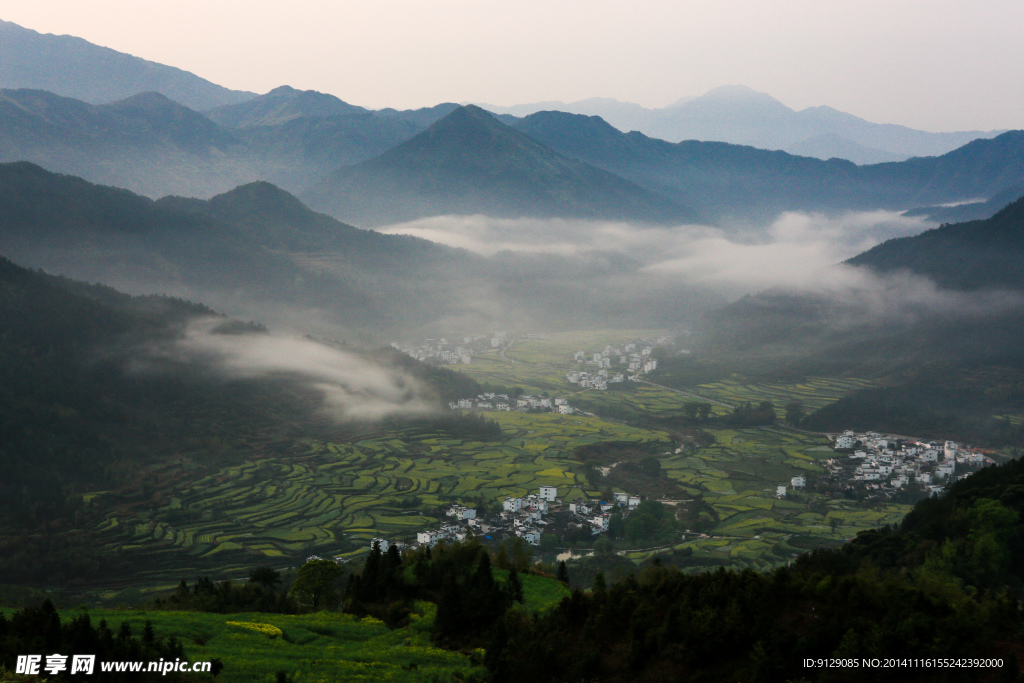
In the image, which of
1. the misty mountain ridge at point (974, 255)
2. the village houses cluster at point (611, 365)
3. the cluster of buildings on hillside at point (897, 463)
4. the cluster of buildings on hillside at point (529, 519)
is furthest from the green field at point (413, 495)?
the misty mountain ridge at point (974, 255)

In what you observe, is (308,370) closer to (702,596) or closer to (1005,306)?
(702,596)

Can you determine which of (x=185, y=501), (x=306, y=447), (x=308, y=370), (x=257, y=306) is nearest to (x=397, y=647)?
(x=185, y=501)

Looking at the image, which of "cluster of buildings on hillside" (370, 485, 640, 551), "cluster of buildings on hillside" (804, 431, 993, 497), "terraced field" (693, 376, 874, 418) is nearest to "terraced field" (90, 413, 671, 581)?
"cluster of buildings on hillside" (370, 485, 640, 551)

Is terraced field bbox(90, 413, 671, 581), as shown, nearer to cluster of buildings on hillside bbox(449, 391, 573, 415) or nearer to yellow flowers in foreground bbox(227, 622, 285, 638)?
cluster of buildings on hillside bbox(449, 391, 573, 415)

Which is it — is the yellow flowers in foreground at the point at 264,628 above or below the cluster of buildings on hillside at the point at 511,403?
below

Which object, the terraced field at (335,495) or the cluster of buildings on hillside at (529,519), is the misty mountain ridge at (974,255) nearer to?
the terraced field at (335,495)
